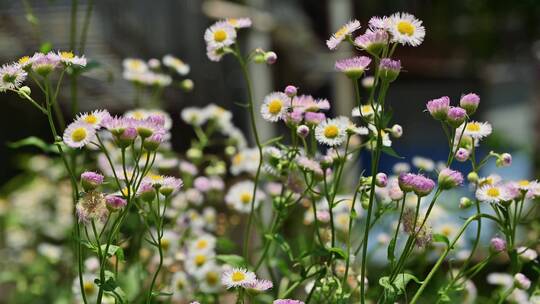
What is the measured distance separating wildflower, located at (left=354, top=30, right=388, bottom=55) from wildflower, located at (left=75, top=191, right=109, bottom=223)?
0.91ft

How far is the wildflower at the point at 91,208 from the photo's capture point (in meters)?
0.67

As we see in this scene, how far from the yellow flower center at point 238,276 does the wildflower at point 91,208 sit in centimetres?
13

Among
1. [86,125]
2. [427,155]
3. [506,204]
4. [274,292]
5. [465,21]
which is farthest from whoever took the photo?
[465,21]

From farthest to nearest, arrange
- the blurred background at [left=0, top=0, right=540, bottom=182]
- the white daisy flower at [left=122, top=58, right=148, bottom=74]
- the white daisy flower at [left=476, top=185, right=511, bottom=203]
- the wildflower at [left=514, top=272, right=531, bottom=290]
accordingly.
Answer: the blurred background at [left=0, top=0, right=540, bottom=182]
the white daisy flower at [left=122, top=58, right=148, bottom=74]
the wildflower at [left=514, top=272, right=531, bottom=290]
the white daisy flower at [left=476, top=185, right=511, bottom=203]

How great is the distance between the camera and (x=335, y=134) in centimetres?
77

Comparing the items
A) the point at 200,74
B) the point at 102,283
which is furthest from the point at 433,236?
the point at 200,74

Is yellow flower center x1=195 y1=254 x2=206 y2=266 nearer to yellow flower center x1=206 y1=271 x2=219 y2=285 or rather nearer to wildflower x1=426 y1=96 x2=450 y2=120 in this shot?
yellow flower center x1=206 y1=271 x2=219 y2=285

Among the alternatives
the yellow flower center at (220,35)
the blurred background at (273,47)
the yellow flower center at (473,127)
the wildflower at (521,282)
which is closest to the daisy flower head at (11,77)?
the yellow flower center at (220,35)

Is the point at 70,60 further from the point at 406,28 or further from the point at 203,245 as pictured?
the point at 203,245

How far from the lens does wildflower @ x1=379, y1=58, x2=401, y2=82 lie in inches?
24.7

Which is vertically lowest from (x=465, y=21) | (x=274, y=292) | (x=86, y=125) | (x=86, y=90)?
(x=274, y=292)

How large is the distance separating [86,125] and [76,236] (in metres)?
0.14

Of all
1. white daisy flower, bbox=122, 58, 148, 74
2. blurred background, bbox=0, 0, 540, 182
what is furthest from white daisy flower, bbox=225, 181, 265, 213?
blurred background, bbox=0, 0, 540, 182

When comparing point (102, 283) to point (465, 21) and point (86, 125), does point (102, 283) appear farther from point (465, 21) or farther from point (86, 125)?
point (465, 21)
